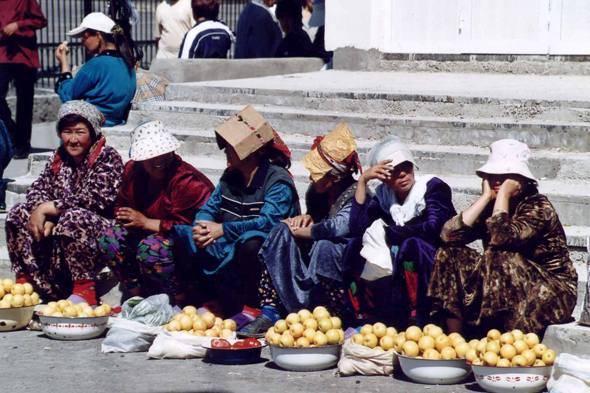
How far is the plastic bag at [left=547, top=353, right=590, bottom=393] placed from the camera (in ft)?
15.4

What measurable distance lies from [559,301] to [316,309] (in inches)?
50.7

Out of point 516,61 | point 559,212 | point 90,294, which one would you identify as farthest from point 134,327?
point 516,61

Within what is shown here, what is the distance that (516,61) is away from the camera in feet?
30.8

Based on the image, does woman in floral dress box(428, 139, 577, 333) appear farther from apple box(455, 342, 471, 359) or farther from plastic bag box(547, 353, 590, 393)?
plastic bag box(547, 353, 590, 393)

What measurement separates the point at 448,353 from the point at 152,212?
2231mm

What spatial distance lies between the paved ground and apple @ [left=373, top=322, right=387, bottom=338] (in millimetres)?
233

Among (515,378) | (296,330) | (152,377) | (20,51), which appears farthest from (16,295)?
(20,51)

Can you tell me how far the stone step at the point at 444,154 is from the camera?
6.56m

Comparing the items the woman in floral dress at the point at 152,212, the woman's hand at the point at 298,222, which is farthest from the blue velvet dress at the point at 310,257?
the woman in floral dress at the point at 152,212

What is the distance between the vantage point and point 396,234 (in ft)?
18.2

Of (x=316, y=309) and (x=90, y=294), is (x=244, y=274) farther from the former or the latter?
(x=90, y=294)

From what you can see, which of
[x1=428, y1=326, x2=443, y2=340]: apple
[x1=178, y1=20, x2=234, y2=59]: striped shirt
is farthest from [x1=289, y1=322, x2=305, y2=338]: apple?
[x1=178, y1=20, x2=234, y2=59]: striped shirt

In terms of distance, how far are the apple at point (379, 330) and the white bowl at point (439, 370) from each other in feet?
1.02

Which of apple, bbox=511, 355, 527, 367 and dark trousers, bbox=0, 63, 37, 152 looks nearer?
apple, bbox=511, 355, 527, 367
